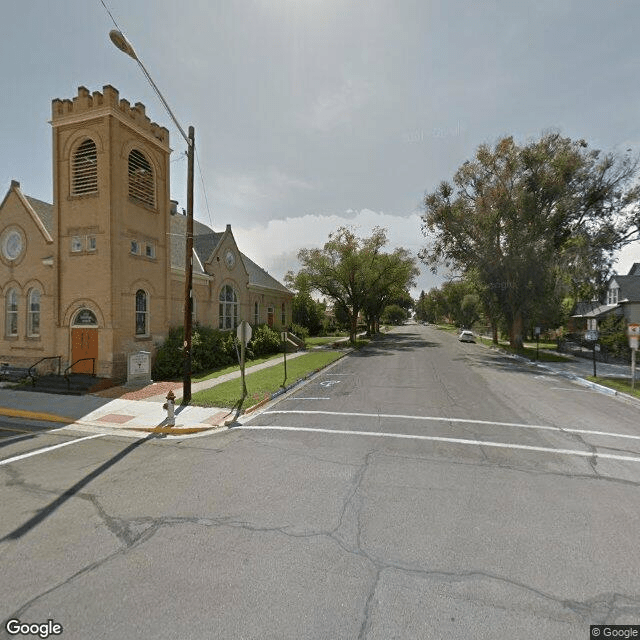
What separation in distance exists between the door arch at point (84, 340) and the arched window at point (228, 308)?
7.87 meters

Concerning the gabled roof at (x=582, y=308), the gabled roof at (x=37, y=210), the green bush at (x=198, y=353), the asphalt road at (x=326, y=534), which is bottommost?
the asphalt road at (x=326, y=534)

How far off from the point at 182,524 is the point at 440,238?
28.8m

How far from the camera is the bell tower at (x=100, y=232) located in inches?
538

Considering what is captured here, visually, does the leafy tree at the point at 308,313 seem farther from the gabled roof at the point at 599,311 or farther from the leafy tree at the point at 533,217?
the gabled roof at the point at 599,311

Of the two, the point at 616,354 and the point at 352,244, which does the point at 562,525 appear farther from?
the point at 352,244

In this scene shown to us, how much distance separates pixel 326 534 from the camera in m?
3.93

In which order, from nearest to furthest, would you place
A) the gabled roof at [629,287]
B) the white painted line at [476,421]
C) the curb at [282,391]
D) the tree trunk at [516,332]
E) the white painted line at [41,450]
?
the white painted line at [41,450]
the white painted line at [476,421]
the curb at [282,391]
the tree trunk at [516,332]
the gabled roof at [629,287]

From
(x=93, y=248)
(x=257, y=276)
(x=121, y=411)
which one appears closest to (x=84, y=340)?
(x=93, y=248)

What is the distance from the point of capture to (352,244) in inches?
1389

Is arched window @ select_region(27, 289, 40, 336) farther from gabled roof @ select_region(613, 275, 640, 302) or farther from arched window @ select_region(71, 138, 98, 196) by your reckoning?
gabled roof @ select_region(613, 275, 640, 302)

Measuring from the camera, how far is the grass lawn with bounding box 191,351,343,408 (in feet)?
34.0

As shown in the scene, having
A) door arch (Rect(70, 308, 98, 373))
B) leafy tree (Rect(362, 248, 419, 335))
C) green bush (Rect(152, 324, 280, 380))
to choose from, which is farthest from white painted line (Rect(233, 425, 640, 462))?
leafy tree (Rect(362, 248, 419, 335))

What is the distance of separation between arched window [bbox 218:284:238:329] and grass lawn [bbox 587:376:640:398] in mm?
19975

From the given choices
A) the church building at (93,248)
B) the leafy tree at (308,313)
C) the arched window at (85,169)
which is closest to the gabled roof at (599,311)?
the leafy tree at (308,313)
